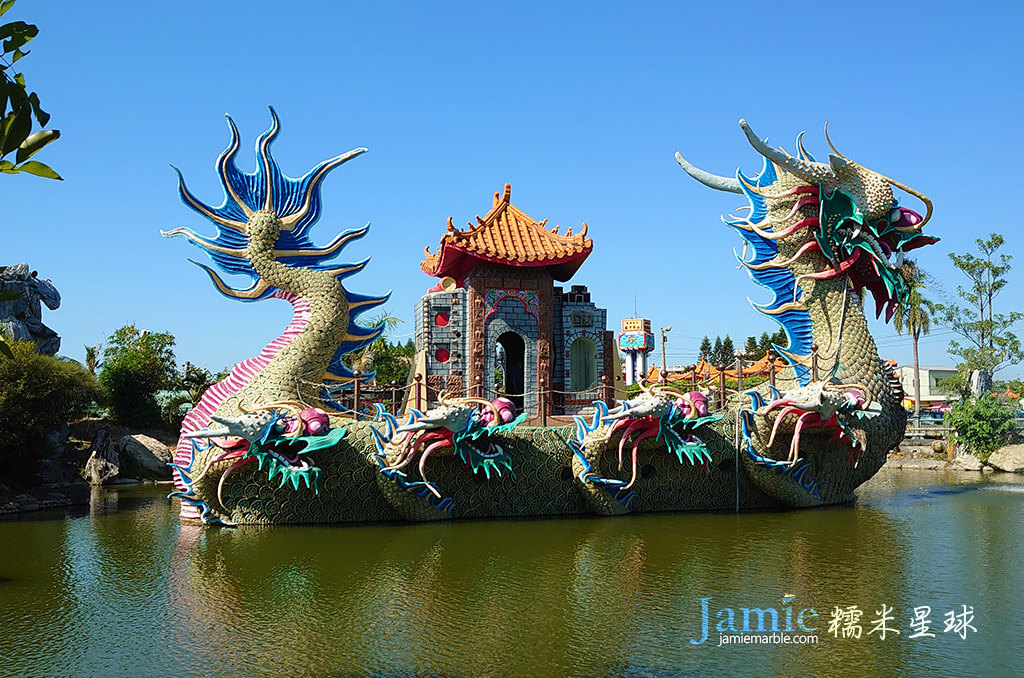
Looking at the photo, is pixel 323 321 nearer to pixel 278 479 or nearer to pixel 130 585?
pixel 278 479

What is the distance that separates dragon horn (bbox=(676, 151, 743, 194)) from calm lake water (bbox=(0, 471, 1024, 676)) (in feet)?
17.2

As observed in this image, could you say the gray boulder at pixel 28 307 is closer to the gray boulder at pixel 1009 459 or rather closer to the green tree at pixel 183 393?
the green tree at pixel 183 393

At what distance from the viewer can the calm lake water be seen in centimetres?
571

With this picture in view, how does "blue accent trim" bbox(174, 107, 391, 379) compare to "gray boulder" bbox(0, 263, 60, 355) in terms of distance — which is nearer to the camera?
"blue accent trim" bbox(174, 107, 391, 379)

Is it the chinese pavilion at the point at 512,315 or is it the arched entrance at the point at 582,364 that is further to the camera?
the arched entrance at the point at 582,364

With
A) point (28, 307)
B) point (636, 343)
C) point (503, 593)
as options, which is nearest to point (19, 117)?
point (503, 593)

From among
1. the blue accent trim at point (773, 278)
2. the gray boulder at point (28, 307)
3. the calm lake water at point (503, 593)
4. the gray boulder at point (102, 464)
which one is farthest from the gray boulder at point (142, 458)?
the blue accent trim at point (773, 278)

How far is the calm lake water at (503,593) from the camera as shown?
18.7ft

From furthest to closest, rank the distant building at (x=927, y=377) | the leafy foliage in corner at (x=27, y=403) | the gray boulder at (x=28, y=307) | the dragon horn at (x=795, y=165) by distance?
the distant building at (x=927, y=377), the gray boulder at (x=28, y=307), the leafy foliage in corner at (x=27, y=403), the dragon horn at (x=795, y=165)

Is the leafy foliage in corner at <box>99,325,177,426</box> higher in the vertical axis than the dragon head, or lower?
lower

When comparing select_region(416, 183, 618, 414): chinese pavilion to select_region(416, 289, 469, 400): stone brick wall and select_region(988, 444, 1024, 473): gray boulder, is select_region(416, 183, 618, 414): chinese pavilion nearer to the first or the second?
select_region(416, 289, 469, 400): stone brick wall

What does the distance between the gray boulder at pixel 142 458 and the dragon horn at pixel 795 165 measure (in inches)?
551

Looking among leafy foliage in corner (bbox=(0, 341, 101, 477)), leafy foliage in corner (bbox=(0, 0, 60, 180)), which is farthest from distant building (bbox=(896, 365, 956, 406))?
leafy foliage in corner (bbox=(0, 0, 60, 180))

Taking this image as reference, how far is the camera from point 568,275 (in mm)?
15414
